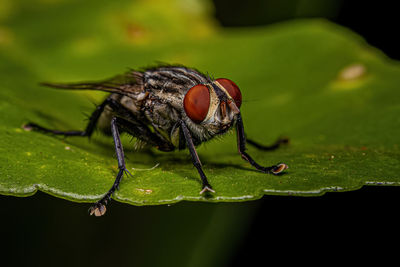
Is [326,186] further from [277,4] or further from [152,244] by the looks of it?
[277,4]

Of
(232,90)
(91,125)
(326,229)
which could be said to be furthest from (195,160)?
(326,229)

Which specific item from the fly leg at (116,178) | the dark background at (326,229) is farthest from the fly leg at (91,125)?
the dark background at (326,229)

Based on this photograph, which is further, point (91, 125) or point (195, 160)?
point (91, 125)

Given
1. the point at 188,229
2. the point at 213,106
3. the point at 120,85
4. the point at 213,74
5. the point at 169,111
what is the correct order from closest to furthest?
1. the point at 213,106
2. the point at 169,111
3. the point at 120,85
4. the point at 188,229
5. the point at 213,74

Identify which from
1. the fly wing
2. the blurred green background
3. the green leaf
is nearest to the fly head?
the green leaf

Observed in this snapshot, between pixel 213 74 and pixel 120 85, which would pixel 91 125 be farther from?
pixel 213 74

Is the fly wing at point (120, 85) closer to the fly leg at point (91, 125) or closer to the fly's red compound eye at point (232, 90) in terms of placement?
the fly leg at point (91, 125)

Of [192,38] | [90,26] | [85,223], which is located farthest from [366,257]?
[90,26]
